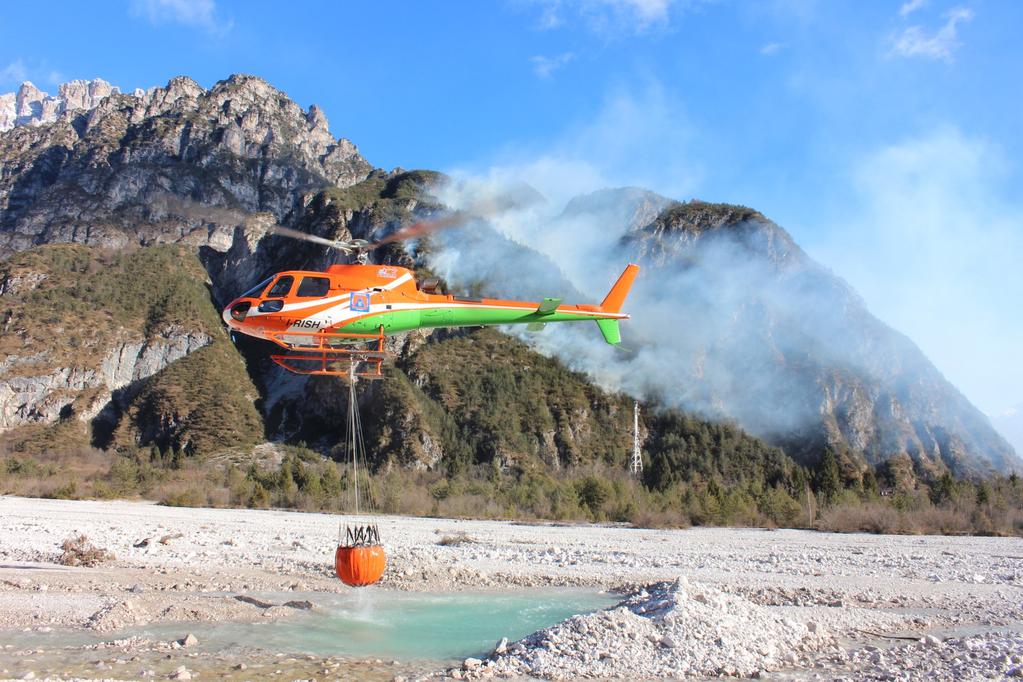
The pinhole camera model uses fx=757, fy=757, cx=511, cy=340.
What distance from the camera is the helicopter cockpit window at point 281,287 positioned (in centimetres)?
1653

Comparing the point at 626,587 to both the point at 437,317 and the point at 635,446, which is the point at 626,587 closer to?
the point at 437,317

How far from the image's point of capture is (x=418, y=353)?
112625mm

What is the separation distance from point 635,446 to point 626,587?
83.2 m

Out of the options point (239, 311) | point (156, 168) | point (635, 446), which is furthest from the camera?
point (156, 168)

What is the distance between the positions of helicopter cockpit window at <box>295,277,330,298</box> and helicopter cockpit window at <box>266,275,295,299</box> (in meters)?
0.25

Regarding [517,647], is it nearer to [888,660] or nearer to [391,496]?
[888,660]

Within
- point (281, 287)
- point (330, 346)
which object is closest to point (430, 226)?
point (281, 287)

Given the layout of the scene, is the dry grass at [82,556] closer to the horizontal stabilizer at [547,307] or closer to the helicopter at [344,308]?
the helicopter at [344,308]

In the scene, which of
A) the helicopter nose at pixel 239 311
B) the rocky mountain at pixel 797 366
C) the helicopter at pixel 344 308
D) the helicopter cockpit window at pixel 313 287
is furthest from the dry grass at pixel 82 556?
the rocky mountain at pixel 797 366

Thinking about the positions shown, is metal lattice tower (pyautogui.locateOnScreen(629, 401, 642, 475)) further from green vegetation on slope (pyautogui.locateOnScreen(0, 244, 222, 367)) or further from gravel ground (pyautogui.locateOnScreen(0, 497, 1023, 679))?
green vegetation on slope (pyautogui.locateOnScreen(0, 244, 222, 367))

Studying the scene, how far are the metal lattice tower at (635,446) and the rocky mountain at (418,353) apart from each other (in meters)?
2.11

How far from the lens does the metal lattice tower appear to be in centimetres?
9629

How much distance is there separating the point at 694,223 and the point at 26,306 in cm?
11812

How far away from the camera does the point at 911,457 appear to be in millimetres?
111375
